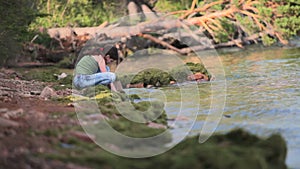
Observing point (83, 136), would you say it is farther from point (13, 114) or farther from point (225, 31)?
point (225, 31)

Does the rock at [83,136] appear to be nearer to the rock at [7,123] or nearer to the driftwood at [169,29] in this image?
the rock at [7,123]

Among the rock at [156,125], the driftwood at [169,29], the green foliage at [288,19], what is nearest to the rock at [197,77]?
the rock at [156,125]

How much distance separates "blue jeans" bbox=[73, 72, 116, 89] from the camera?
36.2ft

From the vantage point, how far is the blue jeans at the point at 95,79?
1104cm

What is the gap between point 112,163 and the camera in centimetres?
495

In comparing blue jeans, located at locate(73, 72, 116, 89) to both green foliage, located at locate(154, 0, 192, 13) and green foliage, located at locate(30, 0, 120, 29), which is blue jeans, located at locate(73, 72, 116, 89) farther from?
green foliage, located at locate(154, 0, 192, 13)

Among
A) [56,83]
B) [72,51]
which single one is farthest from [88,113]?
[72,51]

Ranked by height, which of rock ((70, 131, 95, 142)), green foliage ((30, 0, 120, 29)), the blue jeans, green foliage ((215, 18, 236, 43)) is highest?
rock ((70, 131, 95, 142))

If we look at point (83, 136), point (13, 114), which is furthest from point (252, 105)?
point (13, 114)

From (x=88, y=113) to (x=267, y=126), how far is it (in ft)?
8.66

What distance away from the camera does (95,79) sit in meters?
11.1

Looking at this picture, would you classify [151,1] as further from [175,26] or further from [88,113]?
[88,113]

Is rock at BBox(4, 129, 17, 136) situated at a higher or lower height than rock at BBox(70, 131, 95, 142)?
higher

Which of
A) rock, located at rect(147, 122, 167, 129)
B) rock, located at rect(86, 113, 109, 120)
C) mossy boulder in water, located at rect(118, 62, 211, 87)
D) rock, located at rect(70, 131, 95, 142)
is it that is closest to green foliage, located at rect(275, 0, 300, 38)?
mossy boulder in water, located at rect(118, 62, 211, 87)
